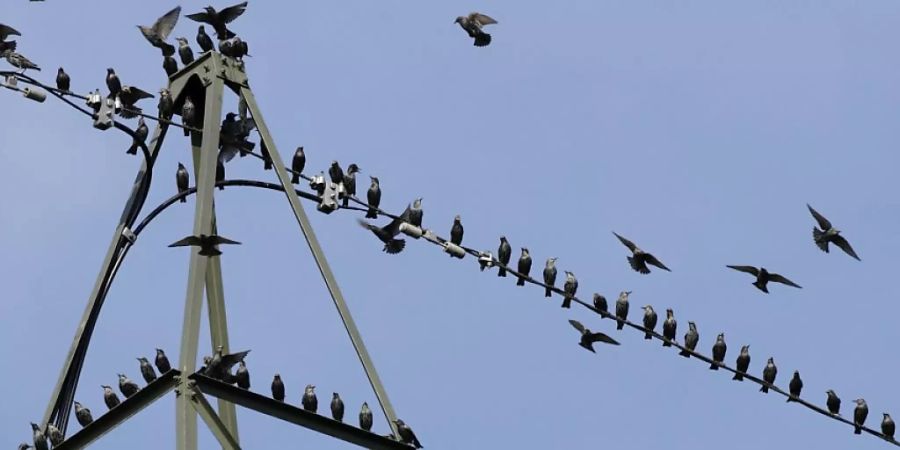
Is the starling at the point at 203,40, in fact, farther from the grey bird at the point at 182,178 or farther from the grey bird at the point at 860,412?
the grey bird at the point at 860,412

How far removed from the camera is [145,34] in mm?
19922

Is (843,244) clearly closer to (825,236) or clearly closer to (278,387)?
(825,236)

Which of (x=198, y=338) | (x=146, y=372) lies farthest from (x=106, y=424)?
(x=146, y=372)

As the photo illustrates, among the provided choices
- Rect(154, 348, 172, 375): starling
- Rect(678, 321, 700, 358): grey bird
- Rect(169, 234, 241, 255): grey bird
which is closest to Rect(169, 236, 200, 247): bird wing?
Rect(169, 234, 241, 255): grey bird

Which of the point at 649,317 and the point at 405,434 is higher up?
the point at 649,317

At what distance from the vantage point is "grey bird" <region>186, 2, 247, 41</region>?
18.9 m

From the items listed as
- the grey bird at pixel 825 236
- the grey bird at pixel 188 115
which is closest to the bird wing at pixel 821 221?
the grey bird at pixel 825 236

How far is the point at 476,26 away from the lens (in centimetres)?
2434

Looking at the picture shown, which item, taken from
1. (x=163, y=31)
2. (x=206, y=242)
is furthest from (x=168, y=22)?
(x=206, y=242)

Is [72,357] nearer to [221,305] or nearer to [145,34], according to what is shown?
[221,305]

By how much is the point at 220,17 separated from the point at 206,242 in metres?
4.57

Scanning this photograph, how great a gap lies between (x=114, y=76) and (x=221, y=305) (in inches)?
91.2

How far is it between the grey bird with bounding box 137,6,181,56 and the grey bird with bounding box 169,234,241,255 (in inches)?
150

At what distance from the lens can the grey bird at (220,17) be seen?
61.9 feet
